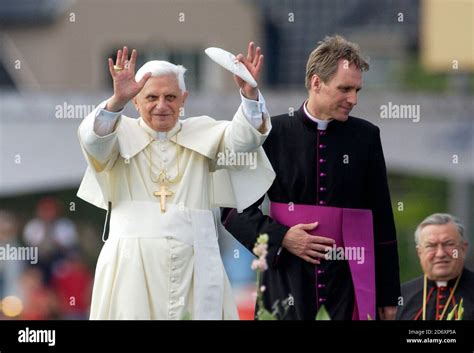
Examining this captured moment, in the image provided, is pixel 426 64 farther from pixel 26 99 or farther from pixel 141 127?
pixel 141 127

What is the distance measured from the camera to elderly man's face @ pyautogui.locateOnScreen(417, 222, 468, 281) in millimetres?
9492

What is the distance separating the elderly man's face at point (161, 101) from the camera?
857 cm

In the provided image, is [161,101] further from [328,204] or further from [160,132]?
[328,204]

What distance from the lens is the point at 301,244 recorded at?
8969 mm

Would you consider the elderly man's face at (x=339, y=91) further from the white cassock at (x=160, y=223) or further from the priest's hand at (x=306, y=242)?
the priest's hand at (x=306, y=242)

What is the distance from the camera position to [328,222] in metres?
9.02

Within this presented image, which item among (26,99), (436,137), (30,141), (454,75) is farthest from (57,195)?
(454,75)

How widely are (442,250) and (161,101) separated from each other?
1.84 m

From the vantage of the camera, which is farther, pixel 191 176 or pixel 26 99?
pixel 26 99

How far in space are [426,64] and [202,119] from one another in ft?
80.3

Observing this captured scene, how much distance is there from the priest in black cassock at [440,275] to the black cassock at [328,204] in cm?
44

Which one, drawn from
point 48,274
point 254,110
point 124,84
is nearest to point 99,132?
point 124,84
